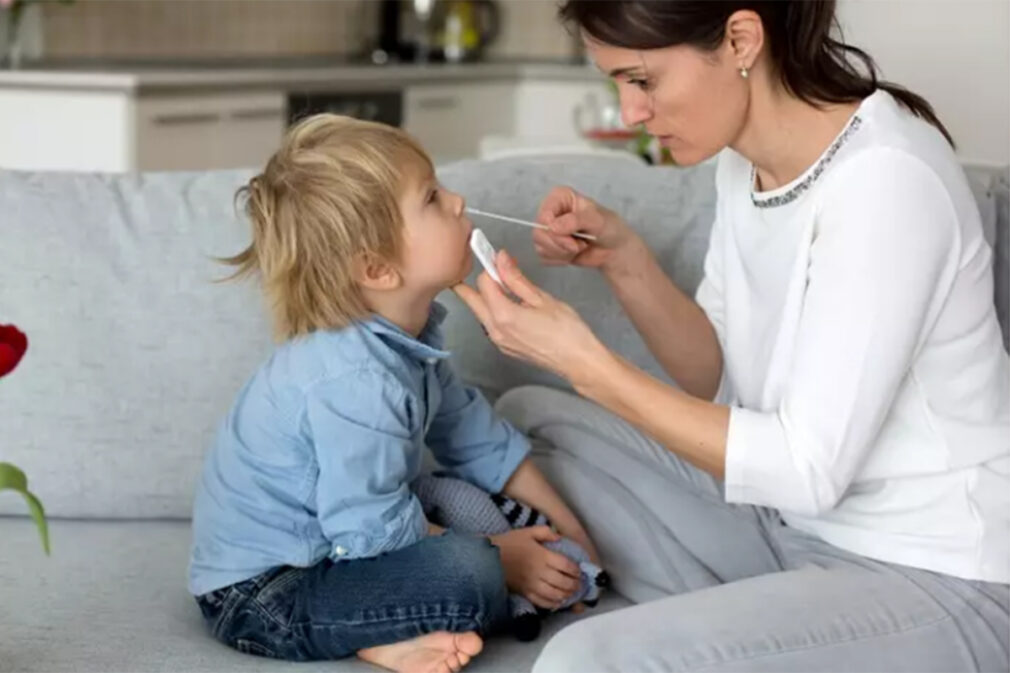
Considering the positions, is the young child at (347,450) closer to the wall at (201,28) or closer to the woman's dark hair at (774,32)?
the woman's dark hair at (774,32)

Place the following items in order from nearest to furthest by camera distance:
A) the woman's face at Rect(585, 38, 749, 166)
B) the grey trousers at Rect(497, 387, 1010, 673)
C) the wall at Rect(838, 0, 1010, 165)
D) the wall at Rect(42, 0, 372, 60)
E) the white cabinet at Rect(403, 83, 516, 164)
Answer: the grey trousers at Rect(497, 387, 1010, 673) → the woman's face at Rect(585, 38, 749, 166) → the wall at Rect(838, 0, 1010, 165) → the wall at Rect(42, 0, 372, 60) → the white cabinet at Rect(403, 83, 516, 164)

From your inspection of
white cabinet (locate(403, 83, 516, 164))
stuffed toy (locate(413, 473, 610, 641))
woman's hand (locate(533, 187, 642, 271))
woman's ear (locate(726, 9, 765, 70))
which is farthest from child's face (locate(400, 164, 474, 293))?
white cabinet (locate(403, 83, 516, 164))

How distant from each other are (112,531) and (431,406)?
1.51ft

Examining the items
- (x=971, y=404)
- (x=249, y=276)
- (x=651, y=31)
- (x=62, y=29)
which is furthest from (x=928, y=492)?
(x=62, y=29)

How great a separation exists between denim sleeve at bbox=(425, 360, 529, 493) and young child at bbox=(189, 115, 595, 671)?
8 cm

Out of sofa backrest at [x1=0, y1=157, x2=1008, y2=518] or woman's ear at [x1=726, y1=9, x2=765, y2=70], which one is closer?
woman's ear at [x1=726, y1=9, x2=765, y2=70]

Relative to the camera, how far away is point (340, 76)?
14.1ft

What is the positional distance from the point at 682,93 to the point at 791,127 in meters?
0.13

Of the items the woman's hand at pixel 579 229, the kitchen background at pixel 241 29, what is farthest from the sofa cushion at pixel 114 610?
the kitchen background at pixel 241 29

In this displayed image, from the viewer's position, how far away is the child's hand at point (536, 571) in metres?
1.71

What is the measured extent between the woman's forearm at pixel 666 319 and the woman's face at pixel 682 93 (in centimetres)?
29

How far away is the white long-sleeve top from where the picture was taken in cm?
144

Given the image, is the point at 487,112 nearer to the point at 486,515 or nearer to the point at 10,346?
the point at 486,515

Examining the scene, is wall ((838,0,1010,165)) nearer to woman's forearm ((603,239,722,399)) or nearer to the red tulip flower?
woman's forearm ((603,239,722,399))
